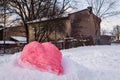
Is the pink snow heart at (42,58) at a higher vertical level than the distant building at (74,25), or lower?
lower

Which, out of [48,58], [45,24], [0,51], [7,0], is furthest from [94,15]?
[48,58]

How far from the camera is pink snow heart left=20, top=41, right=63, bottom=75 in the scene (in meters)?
6.23

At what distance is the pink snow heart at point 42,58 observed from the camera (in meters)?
6.23

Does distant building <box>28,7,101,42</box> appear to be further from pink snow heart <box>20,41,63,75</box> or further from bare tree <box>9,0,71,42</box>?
pink snow heart <box>20,41,63,75</box>

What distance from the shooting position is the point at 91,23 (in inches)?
1754

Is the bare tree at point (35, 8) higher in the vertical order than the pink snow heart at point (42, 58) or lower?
higher

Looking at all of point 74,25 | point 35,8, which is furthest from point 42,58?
point 74,25

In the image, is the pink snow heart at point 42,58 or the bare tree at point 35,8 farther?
the bare tree at point 35,8

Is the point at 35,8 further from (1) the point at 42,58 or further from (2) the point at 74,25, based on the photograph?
(1) the point at 42,58

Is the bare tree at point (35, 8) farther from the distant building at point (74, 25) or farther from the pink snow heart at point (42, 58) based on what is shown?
the pink snow heart at point (42, 58)

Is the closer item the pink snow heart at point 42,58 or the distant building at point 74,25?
the pink snow heart at point 42,58

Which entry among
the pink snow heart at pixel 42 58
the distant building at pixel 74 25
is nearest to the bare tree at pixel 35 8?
the distant building at pixel 74 25

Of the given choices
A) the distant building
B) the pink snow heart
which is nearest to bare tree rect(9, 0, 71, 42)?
the distant building

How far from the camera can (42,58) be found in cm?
634
